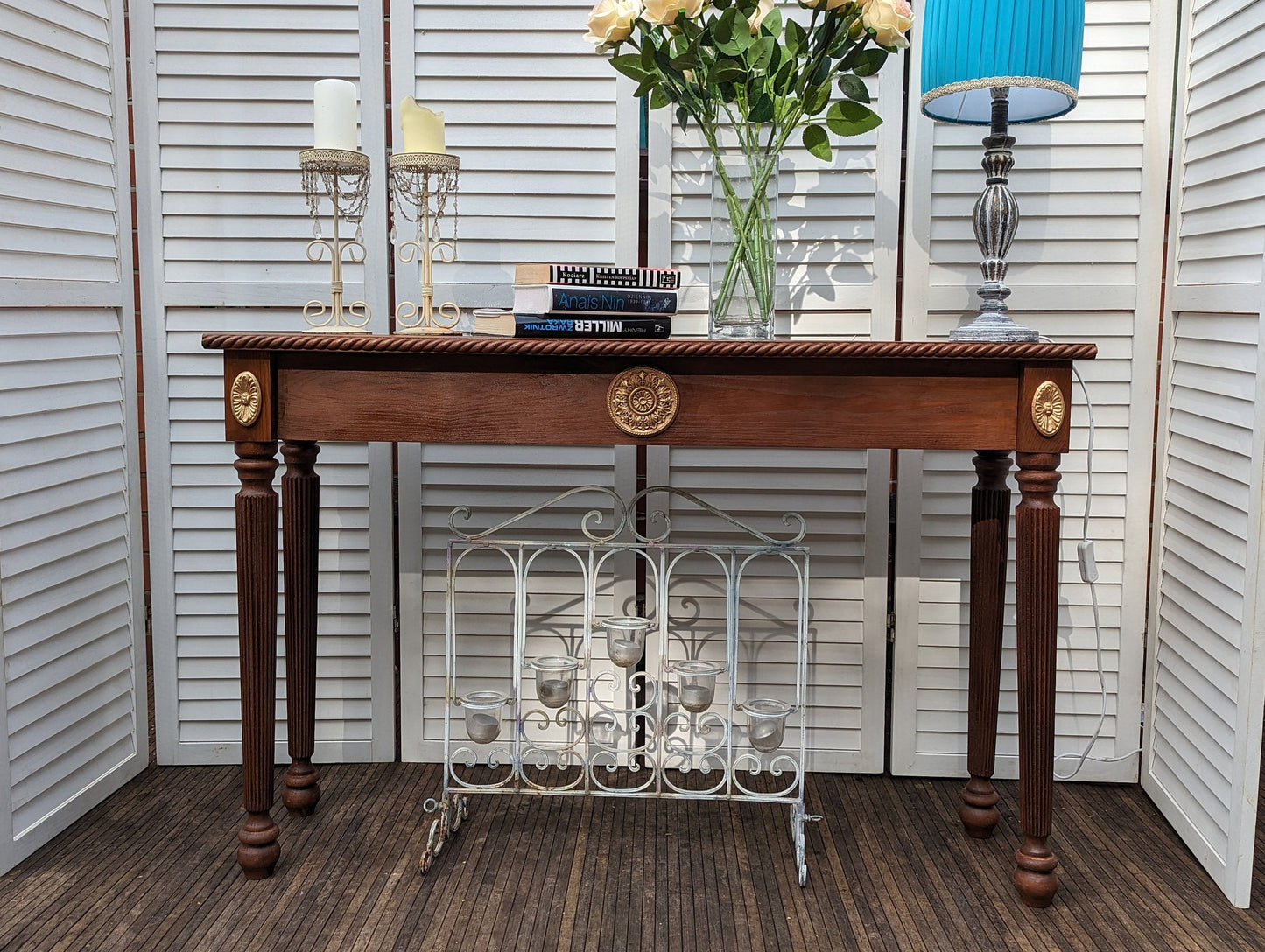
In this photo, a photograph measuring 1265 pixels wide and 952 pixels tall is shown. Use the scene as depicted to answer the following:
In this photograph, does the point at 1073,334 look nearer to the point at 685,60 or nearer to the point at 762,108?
the point at 762,108

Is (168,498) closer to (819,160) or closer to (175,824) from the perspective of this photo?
(175,824)

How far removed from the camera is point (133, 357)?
1.98 m

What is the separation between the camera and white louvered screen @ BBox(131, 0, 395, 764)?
1944 millimetres

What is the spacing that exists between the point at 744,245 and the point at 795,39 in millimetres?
330

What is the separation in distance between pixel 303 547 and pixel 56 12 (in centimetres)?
102

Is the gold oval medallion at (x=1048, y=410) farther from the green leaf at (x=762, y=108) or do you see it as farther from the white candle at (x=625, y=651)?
the white candle at (x=625, y=651)

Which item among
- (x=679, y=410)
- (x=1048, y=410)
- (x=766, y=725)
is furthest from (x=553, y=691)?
(x=1048, y=410)

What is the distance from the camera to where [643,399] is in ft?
4.92

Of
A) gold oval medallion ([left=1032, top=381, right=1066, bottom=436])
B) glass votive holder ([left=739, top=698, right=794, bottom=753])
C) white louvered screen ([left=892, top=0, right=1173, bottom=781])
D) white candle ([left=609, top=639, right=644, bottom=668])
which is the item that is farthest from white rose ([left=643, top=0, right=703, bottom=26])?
glass votive holder ([left=739, top=698, right=794, bottom=753])

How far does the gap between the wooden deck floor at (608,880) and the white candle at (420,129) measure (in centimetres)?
119

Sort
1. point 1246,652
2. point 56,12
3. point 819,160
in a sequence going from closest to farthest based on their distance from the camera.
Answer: point 1246,652 → point 56,12 → point 819,160

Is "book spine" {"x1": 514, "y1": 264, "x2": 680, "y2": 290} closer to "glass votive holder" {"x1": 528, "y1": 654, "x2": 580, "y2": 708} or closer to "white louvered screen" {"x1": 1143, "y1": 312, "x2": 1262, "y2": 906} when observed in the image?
"glass votive holder" {"x1": 528, "y1": 654, "x2": 580, "y2": 708}

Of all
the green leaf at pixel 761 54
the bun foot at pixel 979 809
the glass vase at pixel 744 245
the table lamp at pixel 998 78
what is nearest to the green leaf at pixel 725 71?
the green leaf at pixel 761 54

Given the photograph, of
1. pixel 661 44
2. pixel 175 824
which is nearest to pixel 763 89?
pixel 661 44
